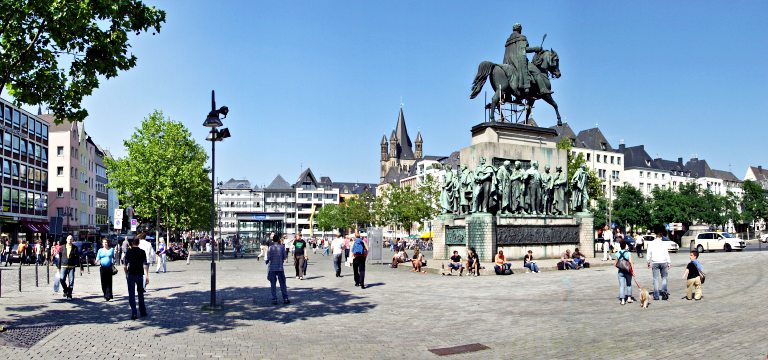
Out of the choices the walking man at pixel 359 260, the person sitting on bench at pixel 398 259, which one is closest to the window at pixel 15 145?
the person sitting on bench at pixel 398 259

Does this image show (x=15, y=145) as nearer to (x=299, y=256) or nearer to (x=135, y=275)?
(x=299, y=256)

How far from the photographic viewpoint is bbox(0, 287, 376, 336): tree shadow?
43.3 ft

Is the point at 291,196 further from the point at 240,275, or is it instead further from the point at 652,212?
the point at 240,275

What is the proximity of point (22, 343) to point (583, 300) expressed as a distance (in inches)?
472

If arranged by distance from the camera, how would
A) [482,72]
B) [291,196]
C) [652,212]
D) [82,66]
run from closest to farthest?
[82,66]
[482,72]
[652,212]
[291,196]

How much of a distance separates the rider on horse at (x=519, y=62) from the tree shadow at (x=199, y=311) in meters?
17.0

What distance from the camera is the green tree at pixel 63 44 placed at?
12.2 metres

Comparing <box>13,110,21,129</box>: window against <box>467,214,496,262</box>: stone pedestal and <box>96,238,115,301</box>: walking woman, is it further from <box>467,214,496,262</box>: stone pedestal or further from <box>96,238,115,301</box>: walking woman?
<box>96,238,115,301</box>: walking woman

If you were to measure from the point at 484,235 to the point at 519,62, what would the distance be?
31.8ft

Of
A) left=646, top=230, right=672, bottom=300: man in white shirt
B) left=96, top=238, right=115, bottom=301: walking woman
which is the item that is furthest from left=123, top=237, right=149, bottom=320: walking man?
left=646, top=230, right=672, bottom=300: man in white shirt

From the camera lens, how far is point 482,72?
32250 mm

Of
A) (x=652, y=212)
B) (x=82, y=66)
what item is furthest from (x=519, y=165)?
(x=652, y=212)

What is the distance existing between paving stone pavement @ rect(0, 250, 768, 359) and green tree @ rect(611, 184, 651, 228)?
6061cm

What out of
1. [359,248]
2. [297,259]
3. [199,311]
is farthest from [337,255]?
[199,311]
